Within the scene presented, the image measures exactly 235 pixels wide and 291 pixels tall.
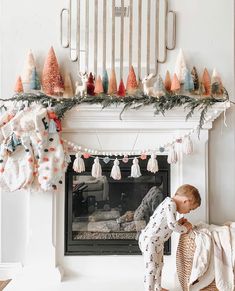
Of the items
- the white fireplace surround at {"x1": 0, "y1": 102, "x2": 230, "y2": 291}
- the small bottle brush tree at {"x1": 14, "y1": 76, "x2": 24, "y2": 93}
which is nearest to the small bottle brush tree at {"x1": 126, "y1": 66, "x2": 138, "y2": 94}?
the white fireplace surround at {"x1": 0, "y1": 102, "x2": 230, "y2": 291}

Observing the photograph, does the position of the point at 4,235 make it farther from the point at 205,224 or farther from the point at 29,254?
the point at 205,224

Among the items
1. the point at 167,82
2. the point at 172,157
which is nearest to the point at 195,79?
the point at 167,82

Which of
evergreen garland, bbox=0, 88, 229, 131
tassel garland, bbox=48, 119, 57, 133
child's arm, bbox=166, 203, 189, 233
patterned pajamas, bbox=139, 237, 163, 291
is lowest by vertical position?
patterned pajamas, bbox=139, 237, 163, 291

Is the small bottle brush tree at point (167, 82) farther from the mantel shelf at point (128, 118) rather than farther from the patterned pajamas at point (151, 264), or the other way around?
the patterned pajamas at point (151, 264)

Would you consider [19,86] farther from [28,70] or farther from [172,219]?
[172,219]

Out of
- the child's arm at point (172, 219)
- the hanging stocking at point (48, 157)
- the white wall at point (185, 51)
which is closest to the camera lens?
the child's arm at point (172, 219)

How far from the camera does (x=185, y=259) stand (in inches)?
94.0

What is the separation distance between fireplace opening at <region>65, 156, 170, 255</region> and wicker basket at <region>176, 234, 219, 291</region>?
0.33 meters

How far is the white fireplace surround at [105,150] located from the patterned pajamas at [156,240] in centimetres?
30

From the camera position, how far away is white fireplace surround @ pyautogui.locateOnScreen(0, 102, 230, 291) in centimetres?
263

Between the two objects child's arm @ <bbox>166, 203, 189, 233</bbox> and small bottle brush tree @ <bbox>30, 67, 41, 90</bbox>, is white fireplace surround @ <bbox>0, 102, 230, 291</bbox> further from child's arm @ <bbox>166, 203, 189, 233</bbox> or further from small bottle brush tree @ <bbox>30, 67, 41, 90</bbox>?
child's arm @ <bbox>166, 203, 189, 233</bbox>

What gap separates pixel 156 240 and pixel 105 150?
76cm

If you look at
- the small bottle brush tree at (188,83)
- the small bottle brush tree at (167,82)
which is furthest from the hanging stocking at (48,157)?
the small bottle brush tree at (188,83)

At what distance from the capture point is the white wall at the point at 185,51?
8.92 feet
